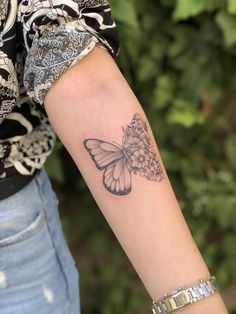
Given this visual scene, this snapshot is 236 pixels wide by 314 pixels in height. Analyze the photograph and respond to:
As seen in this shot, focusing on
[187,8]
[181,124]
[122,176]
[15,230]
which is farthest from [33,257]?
[181,124]

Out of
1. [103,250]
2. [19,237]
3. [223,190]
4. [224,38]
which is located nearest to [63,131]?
[19,237]

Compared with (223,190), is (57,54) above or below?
above

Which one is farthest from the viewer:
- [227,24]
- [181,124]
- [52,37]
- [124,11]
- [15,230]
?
[181,124]

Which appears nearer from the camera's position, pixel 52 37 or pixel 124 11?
pixel 52 37

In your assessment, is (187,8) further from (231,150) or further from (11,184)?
(11,184)

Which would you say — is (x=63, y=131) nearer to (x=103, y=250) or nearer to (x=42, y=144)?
(x=42, y=144)

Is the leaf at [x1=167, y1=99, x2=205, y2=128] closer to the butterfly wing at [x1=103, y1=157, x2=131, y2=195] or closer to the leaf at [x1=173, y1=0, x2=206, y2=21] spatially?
the leaf at [x1=173, y1=0, x2=206, y2=21]
